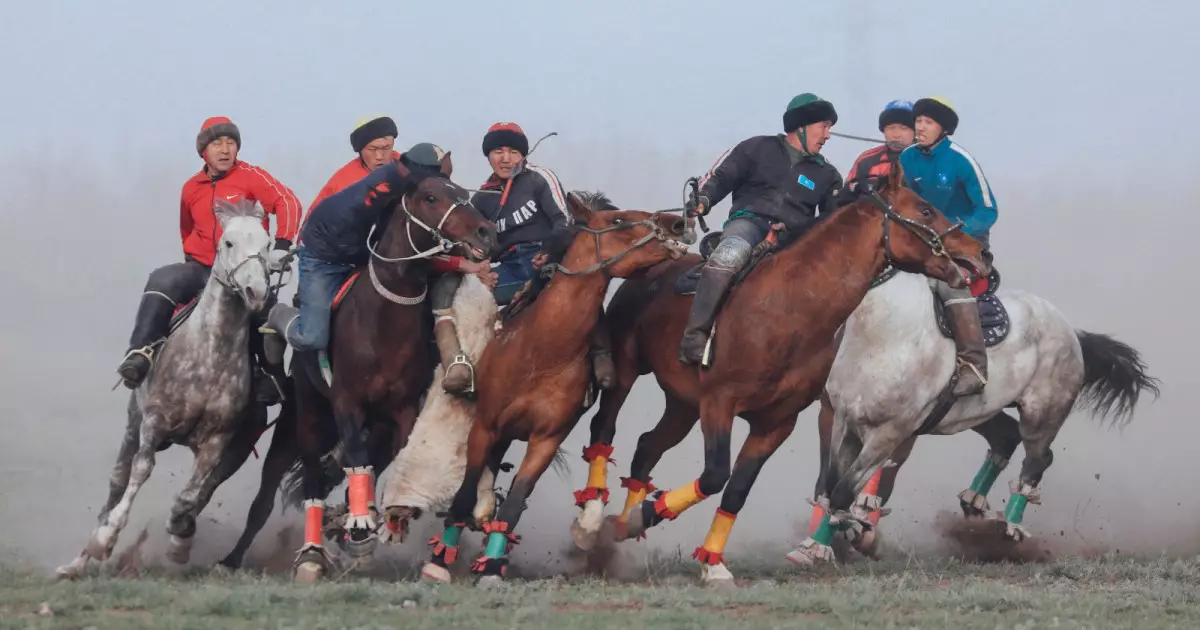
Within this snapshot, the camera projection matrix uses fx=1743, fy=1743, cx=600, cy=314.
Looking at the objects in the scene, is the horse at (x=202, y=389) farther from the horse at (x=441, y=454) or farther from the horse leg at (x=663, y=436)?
the horse leg at (x=663, y=436)

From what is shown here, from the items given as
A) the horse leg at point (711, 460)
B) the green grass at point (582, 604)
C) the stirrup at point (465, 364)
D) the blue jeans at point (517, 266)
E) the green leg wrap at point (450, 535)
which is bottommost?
the green grass at point (582, 604)

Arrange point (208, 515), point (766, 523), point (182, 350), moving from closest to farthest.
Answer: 1. point (182, 350)
2. point (208, 515)
3. point (766, 523)

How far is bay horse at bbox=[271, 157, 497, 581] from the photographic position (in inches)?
439

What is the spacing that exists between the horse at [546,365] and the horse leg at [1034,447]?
428cm

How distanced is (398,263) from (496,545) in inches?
75.7

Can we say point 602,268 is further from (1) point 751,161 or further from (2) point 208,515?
(2) point 208,515

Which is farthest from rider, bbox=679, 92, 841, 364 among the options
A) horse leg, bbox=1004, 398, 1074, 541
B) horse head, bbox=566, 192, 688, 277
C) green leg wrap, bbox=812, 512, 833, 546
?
horse leg, bbox=1004, 398, 1074, 541

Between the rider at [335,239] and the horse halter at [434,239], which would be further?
the rider at [335,239]

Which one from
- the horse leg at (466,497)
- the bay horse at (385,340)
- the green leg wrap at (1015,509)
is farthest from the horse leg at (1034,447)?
the bay horse at (385,340)

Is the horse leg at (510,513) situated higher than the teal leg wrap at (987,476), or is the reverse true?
the teal leg wrap at (987,476)

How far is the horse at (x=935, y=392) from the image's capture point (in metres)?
12.6

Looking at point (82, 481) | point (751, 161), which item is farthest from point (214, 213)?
point (82, 481)

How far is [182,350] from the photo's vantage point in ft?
38.3

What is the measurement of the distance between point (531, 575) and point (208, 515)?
3.75 m
